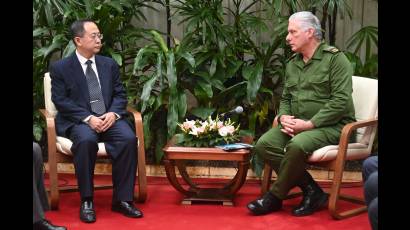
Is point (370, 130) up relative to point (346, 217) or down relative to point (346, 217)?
up

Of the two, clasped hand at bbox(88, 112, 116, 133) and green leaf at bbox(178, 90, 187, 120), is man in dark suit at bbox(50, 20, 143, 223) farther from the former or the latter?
green leaf at bbox(178, 90, 187, 120)

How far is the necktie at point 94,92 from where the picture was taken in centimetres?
392

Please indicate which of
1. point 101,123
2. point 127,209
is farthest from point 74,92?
point 127,209

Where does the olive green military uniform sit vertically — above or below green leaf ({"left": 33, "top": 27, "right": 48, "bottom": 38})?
below

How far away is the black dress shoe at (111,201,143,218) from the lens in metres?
3.64

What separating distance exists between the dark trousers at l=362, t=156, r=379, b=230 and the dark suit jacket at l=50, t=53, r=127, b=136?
5.36 ft

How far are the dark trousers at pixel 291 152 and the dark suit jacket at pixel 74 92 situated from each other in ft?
3.16

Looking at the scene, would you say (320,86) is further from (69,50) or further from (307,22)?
(69,50)

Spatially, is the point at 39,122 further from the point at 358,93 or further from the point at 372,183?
the point at 372,183

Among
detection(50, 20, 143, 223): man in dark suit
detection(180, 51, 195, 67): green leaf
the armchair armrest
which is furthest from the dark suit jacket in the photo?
the armchair armrest
